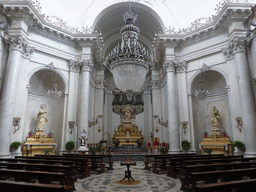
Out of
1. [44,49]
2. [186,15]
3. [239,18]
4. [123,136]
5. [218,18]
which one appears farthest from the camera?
[123,136]

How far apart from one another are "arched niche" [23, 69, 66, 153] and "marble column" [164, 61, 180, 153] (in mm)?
7474

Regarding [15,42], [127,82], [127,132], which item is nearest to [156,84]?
[127,132]

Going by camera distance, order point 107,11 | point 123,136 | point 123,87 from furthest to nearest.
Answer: point 123,136, point 107,11, point 123,87

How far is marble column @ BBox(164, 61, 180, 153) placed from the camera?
481 inches

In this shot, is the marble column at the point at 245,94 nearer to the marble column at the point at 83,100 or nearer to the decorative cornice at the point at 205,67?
the decorative cornice at the point at 205,67

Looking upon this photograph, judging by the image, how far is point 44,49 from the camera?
40.4 feet

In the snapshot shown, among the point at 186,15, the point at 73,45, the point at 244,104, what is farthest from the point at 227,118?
the point at 73,45

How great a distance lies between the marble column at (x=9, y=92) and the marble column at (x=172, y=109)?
9.46 m

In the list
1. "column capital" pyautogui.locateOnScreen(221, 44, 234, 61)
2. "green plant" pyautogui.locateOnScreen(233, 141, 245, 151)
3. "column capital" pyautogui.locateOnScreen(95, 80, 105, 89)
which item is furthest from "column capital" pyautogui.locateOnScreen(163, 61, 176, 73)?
"column capital" pyautogui.locateOnScreen(95, 80, 105, 89)

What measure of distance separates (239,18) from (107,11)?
10250mm

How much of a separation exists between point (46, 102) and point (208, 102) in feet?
38.5

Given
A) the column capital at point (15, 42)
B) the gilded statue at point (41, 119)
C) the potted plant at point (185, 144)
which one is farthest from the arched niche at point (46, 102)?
the potted plant at point (185, 144)

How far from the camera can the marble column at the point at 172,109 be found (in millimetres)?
12219

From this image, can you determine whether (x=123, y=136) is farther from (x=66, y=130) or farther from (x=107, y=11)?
(x=107, y=11)
